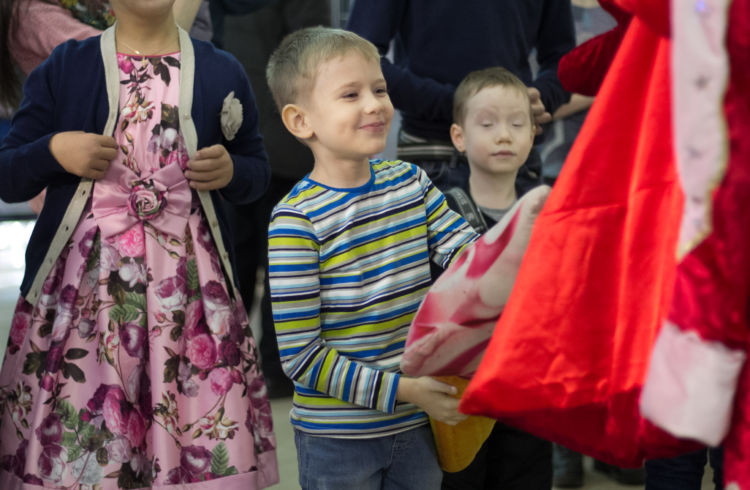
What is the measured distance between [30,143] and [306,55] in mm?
500

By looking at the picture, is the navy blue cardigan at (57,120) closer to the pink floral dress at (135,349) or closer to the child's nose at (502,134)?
the pink floral dress at (135,349)

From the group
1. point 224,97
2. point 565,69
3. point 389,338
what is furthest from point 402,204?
point 224,97

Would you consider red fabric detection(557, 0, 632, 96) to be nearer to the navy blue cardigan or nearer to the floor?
the navy blue cardigan

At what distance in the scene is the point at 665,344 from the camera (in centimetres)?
80

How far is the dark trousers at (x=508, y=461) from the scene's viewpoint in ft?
5.83

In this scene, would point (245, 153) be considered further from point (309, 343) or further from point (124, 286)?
point (309, 343)

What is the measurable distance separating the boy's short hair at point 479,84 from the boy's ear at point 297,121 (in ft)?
1.94

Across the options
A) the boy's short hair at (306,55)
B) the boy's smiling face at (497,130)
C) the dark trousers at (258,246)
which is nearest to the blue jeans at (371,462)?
the boy's short hair at (306,55)

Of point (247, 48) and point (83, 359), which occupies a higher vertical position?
point (247, 48)

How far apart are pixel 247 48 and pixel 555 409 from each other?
2.10m

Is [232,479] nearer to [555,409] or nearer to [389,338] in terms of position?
[389,338]

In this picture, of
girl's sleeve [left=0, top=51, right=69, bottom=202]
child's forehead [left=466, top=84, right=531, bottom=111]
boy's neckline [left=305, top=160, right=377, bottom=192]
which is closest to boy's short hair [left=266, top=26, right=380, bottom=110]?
boy's neckline [left=305, top=160, right=377, bottom=192]

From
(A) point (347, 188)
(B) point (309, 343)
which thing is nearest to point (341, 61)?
(A) point (347, 188)

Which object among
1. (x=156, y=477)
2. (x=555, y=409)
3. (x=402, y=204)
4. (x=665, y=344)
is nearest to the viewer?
(x=665, y=344)
